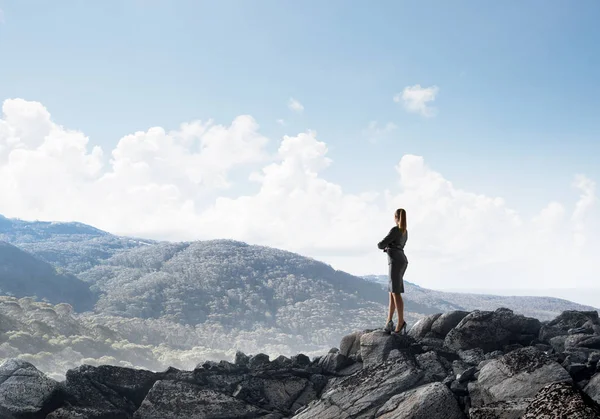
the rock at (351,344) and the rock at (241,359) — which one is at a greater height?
the rock at (351,344)

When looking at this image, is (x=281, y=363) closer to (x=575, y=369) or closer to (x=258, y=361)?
(x=258, y=361)

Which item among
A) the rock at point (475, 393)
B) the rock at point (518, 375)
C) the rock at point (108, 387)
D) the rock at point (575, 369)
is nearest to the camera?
the rock at point (518, 375)

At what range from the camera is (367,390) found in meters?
16.8

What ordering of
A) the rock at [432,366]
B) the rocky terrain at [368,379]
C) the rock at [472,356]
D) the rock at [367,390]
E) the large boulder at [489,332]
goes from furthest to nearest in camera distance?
the large boulder at [489,332], the rock at [472,356], the rock at [432,366], the rock at [367,390], the rocky terrain at [368,379]

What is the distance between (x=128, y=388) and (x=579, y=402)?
16674mm

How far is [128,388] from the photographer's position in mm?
20375

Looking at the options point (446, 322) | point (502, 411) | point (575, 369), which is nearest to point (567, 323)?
point (446, 322)

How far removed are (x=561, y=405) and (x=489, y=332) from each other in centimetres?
1212

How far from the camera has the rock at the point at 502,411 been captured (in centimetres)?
1191

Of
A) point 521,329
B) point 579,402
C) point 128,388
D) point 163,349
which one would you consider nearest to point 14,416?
point 128,388

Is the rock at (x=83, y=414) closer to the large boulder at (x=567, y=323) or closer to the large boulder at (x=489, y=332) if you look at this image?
the large boulder at (x=489, y=332)

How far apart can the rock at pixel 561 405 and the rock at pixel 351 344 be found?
42.1 ft

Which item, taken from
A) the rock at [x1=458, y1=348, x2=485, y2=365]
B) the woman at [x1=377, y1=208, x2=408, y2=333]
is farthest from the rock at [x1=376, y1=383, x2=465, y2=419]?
the woman at [x1=377, y1=208, x2=408, y2=333]

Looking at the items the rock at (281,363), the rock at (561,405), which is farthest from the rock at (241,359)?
the rock at (561,405)
